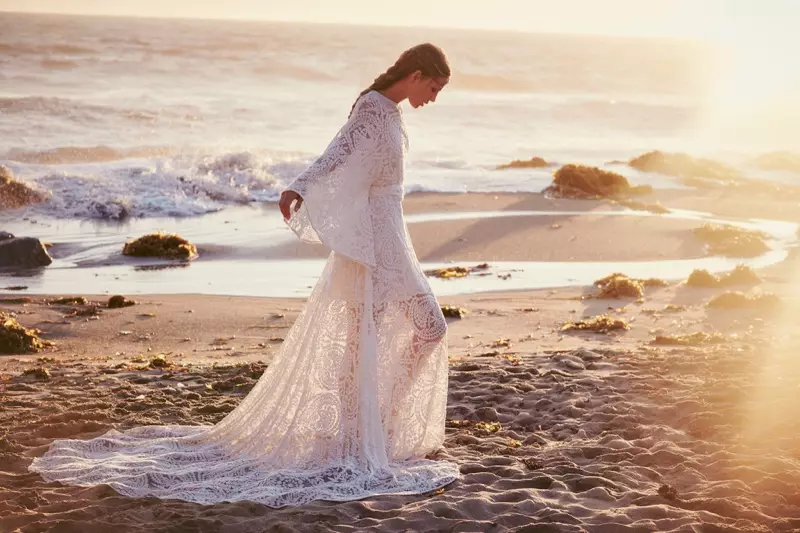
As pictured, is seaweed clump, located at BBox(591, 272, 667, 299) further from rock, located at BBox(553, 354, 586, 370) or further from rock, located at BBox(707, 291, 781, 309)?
rock, located at BBox(553, 354, 586, 370)

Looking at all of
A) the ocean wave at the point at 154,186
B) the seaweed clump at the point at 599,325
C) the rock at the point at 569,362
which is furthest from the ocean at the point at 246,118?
the rock at the point at 569,362

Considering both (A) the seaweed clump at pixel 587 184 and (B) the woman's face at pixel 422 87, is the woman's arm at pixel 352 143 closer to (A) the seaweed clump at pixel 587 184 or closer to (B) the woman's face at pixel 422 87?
(B) the woman's face at pixel 422 87

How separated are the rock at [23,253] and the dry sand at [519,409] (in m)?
2.25

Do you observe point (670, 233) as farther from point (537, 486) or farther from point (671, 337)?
point (537, 486)

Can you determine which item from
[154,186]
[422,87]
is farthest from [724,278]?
[154,186]

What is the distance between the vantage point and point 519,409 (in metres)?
6.38

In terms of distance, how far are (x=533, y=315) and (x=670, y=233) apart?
5721mm

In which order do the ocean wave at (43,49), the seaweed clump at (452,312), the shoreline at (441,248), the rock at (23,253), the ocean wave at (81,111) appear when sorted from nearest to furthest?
the seaweed clump at (452,312) → the shoreline at (441,248) → the rock at (23,253) → the ocean wave at (81,111) → the ocean wave at (43,49)

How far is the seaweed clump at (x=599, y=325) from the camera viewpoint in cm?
916

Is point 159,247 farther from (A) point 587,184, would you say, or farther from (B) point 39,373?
(A) point 587,184

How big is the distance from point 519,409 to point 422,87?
2611 millimetres

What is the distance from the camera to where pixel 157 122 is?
2916 cm

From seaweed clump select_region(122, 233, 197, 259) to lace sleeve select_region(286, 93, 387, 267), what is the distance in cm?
799

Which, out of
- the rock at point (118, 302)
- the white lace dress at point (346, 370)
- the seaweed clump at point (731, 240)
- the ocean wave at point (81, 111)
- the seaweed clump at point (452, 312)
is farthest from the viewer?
the ocean wave at point (81, 111)
